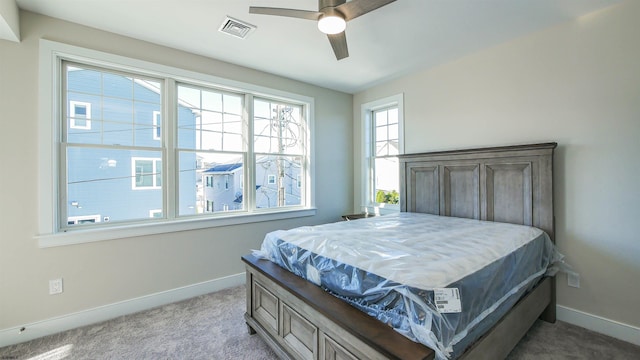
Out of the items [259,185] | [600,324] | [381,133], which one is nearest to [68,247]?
[259,185]

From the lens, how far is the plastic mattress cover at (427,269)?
1094 millimetres

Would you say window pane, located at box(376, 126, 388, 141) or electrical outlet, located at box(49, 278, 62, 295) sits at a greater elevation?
window pane, located at box(376, 126, 388, 141)

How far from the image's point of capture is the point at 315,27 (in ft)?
7.82

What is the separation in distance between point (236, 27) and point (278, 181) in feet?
6.41

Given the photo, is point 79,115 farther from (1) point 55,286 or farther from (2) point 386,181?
(2) point 386,181

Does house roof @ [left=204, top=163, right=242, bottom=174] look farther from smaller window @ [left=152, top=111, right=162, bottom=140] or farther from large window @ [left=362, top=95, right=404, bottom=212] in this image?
large window @ [left=362, top=95, right=404, bottom=212]

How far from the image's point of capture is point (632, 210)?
2049 millimetres

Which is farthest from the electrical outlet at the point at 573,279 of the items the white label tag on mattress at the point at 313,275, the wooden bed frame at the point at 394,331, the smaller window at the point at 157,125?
the smaller window at the point at 157,125

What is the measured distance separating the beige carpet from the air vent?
104 inches

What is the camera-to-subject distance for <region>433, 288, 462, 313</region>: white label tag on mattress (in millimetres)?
1063

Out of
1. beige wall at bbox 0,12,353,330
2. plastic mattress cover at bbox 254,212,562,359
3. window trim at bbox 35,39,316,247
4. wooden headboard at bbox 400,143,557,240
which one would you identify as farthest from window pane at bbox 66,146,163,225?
wooden headboard at bbox 400,143,557,240

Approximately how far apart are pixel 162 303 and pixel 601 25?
4707 millimetres

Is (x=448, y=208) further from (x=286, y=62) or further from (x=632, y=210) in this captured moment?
(x=286, y=62)

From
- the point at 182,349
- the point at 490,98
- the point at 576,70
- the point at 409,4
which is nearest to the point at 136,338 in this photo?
the point at 182,349
